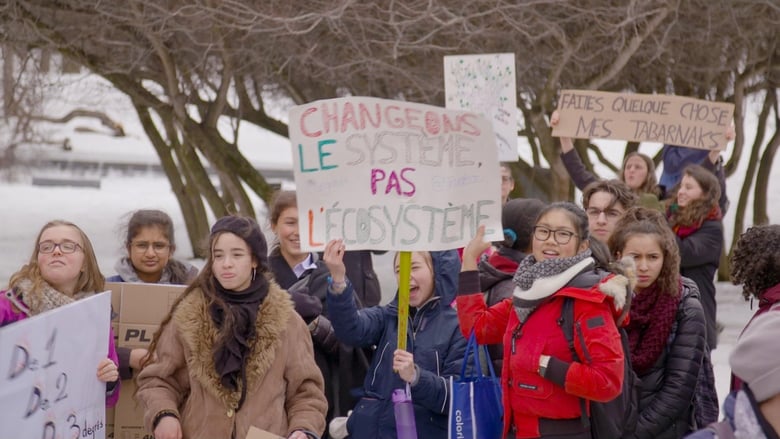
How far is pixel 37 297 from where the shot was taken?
4.64 m

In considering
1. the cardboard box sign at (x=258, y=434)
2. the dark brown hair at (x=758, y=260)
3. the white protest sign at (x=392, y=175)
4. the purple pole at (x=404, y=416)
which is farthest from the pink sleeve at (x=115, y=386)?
the dark brown hair at (x=758, y=260)

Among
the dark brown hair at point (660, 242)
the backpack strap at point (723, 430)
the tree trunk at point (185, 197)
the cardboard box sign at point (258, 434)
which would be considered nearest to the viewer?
the backpack strap at point (723, 430)

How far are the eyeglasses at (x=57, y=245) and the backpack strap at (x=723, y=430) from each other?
119 inches

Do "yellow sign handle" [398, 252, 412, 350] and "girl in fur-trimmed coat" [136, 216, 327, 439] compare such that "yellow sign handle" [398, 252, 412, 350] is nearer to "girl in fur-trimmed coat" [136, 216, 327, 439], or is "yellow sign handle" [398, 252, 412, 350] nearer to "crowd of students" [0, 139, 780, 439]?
"crowd of students" [0, 139, 780, 439]

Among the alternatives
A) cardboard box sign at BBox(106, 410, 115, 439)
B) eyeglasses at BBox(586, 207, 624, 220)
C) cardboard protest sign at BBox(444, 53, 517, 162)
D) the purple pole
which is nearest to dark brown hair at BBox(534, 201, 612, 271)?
the purple pole

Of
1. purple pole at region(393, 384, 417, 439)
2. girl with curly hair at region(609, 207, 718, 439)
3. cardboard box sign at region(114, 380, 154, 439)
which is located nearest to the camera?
purple pole at region(393, 384, 417, 439)

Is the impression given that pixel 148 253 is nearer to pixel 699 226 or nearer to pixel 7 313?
pixel 7 313

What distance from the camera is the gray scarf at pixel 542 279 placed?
435 cm

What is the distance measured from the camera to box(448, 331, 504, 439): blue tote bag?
15.5 feet

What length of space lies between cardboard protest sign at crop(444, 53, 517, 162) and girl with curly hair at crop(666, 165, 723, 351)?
1.96 m

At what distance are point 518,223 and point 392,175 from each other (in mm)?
696

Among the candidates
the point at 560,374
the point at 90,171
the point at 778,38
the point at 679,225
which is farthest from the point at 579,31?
the point at 90,171

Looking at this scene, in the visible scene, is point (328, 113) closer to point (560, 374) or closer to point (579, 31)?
point (560, 374)

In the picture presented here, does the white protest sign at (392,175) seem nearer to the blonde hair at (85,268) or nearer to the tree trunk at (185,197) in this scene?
the blonde hair at (85,268)
